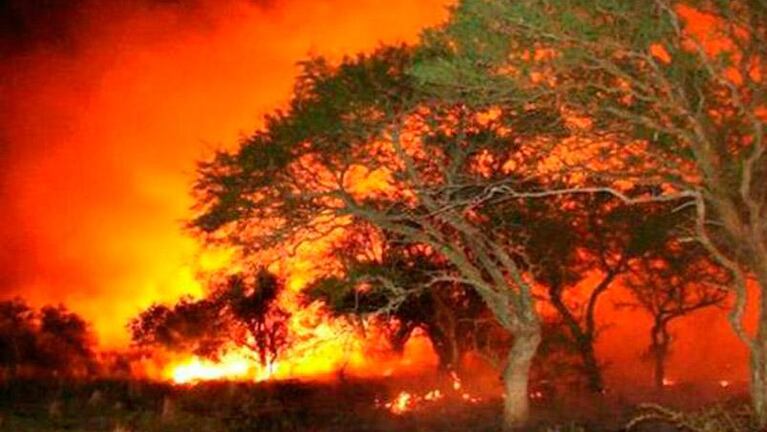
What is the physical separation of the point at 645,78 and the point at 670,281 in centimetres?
1842

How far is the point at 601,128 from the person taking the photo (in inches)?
762

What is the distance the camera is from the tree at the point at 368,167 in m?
23.4

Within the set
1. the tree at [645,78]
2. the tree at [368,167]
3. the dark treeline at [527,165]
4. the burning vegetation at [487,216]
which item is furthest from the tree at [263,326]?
the tree at [645,78]

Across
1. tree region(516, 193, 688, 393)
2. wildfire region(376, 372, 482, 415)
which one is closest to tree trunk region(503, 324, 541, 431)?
wildfire region(376, 372, 482, 415)

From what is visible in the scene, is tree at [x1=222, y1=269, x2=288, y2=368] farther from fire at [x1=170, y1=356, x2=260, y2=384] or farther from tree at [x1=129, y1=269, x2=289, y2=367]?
fire at [x1=170, y1=356, x2=260, y2=384]

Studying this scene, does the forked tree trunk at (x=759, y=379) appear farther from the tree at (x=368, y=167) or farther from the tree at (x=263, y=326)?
the tree at (x=263, y=326)

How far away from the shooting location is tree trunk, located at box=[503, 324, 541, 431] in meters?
24.2

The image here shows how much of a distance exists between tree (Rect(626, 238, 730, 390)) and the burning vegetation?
94 mm

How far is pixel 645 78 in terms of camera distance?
60.4 feet

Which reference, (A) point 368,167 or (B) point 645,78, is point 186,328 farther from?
(B) point 645,78

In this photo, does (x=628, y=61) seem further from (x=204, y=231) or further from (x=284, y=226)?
(x=204, y=231)

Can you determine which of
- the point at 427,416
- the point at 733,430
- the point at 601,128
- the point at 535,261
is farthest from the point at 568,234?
the point at 733,430

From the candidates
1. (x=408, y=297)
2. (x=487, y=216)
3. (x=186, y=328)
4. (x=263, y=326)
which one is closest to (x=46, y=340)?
(x=186, y=328)

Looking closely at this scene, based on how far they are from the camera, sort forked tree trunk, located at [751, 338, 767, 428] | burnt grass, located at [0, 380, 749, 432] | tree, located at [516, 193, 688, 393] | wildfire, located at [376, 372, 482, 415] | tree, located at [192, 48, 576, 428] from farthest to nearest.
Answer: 1. tree, located at [516, 193, 688, 393]
2. wildfire, located at [376, 372, 482, 415]
3. tree, located at [192, 48, 576, 428]
4. burnt grass, located at [0, 380, 749, 432]
5. forked tree trunk, located at [751, 338, 767, 428]
